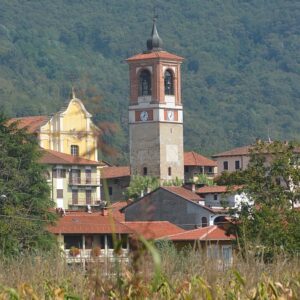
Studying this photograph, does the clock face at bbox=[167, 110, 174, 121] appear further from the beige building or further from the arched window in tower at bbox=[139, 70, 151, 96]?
the beige building

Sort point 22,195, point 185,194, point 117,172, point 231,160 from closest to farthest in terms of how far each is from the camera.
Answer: point 22,195
point 185,194
point 117,172
point 231,160

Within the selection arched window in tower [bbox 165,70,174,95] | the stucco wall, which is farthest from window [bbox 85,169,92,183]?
arched window in tower [bbox 165,70,174,95]

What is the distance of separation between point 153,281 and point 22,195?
48255 mm

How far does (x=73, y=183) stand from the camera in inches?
4060

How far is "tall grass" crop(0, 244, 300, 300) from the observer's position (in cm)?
1159

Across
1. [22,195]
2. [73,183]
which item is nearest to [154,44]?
[73,183]

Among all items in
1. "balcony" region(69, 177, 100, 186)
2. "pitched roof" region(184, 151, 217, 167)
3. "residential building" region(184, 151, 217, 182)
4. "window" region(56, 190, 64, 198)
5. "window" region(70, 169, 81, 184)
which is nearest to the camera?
"window" region(56, 190, 64, 198)

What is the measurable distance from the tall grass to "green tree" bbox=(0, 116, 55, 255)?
21925 millimetres

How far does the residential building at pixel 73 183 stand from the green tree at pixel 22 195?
34.5m

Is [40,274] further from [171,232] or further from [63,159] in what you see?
[63,159]

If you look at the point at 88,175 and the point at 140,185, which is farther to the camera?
the point at 140,185

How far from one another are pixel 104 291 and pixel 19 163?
50379 millimetres

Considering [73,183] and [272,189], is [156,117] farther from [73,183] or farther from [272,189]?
[272,189]

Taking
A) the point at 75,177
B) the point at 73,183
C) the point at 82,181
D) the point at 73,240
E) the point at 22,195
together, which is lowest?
the point at 73,240
